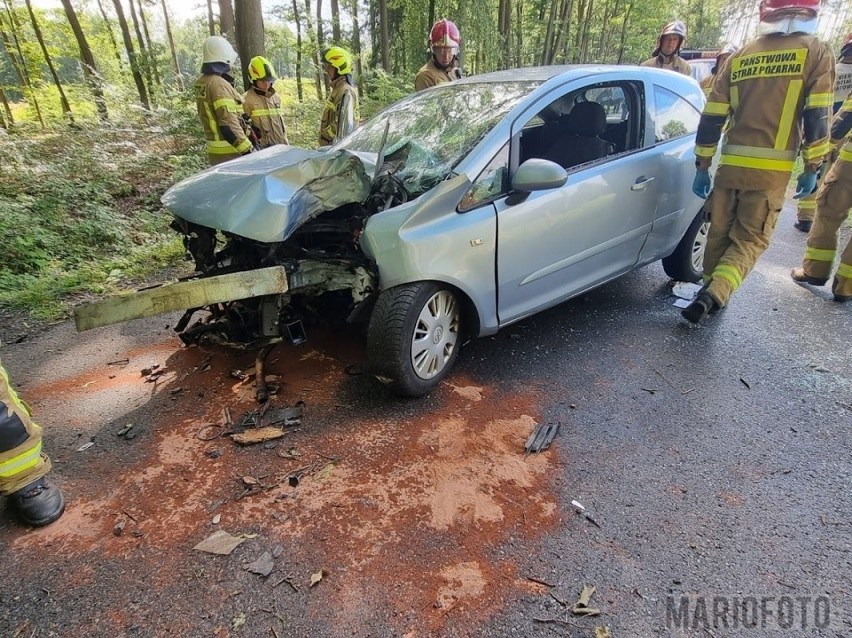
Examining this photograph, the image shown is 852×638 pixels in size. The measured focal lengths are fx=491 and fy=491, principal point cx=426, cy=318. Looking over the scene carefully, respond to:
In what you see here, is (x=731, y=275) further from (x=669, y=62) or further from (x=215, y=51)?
(x=215, y=51)

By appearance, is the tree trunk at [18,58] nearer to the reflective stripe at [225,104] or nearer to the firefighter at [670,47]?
the reflective stripe at [225,104]

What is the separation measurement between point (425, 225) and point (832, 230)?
3.80m

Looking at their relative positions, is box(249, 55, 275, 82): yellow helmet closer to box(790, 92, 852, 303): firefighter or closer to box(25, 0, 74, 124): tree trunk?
box(790, 92, 852, 303): firefighter

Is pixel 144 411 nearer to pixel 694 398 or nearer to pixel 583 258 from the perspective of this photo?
pixel 583 258

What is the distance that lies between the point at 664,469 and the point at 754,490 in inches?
14.7

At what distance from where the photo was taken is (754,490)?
2232 millimetres

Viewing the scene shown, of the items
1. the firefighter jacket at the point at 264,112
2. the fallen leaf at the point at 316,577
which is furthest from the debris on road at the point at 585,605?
the firefighter jacket at the point at 264,112

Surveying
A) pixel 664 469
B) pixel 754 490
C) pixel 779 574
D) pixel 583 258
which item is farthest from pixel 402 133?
pixel 779 574

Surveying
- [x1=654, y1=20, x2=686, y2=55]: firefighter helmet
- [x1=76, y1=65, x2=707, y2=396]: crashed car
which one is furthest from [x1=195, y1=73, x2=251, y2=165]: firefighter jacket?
[x1=654, y1=20, x2=686, y2=55]: firefighter helmet

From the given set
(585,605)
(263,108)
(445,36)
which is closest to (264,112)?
(263,108)

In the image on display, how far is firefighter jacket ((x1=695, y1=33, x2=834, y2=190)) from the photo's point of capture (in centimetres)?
326

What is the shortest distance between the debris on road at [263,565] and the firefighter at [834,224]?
470cm

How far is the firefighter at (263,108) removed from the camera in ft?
19.4

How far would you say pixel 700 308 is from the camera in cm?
359
